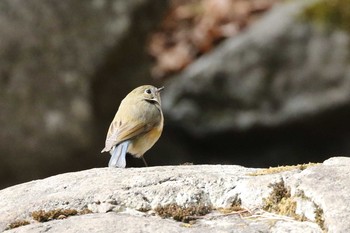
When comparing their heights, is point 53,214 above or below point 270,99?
below

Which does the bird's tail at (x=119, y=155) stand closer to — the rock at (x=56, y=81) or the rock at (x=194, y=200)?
the rock at (x=194, y=200)

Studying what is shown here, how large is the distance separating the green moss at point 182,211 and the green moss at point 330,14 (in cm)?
644

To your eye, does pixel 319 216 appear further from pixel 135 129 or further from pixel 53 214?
pixel 135 129

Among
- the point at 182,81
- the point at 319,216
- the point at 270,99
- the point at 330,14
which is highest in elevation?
the point at 330,14

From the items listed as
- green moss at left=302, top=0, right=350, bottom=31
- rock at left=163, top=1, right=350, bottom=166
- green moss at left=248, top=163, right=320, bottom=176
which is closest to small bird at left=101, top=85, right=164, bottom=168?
green moss at left=248, top=163, right=320, bottom=176

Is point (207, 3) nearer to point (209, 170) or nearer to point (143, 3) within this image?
point (143, 3)

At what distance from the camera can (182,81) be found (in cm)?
1039

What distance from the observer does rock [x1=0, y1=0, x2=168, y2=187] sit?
864 centimetres

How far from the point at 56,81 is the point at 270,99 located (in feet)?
8.48

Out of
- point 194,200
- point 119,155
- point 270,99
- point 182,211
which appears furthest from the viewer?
point 270,99

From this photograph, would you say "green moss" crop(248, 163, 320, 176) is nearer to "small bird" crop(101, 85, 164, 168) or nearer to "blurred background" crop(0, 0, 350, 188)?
"small bird" crop(101, 85, 164, 168)

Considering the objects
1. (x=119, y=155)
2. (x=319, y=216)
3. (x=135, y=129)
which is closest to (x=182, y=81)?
(x=135, y=129)

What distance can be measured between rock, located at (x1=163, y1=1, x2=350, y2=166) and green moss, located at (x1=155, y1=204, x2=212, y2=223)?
5908mm

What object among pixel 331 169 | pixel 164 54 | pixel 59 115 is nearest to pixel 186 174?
pixel 331 169
